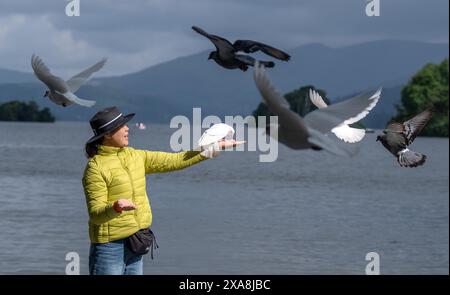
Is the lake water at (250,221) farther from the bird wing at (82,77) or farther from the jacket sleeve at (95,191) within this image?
the bird wing at (82,77)

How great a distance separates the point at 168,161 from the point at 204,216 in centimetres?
4708

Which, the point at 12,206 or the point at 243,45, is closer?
the point at 243,45

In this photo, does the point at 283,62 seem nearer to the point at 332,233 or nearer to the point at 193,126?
the point at 193,126

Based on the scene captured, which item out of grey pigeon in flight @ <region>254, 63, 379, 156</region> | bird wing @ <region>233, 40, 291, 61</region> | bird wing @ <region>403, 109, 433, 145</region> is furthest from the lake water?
grey pigeon in flight @ <region>254, 63, 379, 156</region>

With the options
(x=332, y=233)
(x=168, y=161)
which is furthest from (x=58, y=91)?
(x=332, y=233)

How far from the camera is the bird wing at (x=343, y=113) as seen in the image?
5.54 metres

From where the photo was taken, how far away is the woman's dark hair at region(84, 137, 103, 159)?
881cm

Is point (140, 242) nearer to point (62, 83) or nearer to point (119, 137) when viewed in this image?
point (119, 137)

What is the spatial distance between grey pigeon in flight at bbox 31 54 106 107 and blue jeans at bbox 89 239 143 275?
6.92ft

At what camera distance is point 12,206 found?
53844mm

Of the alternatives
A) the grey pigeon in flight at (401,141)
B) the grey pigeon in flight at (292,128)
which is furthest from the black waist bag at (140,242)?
the grey pigeon in flight at (292,128)

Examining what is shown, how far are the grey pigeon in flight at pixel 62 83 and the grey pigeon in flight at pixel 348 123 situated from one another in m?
1.34

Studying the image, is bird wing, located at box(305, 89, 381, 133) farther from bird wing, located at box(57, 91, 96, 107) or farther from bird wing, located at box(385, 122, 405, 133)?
bird wing, located at box(57, 91, 96, 107)

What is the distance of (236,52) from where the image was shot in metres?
6.01
